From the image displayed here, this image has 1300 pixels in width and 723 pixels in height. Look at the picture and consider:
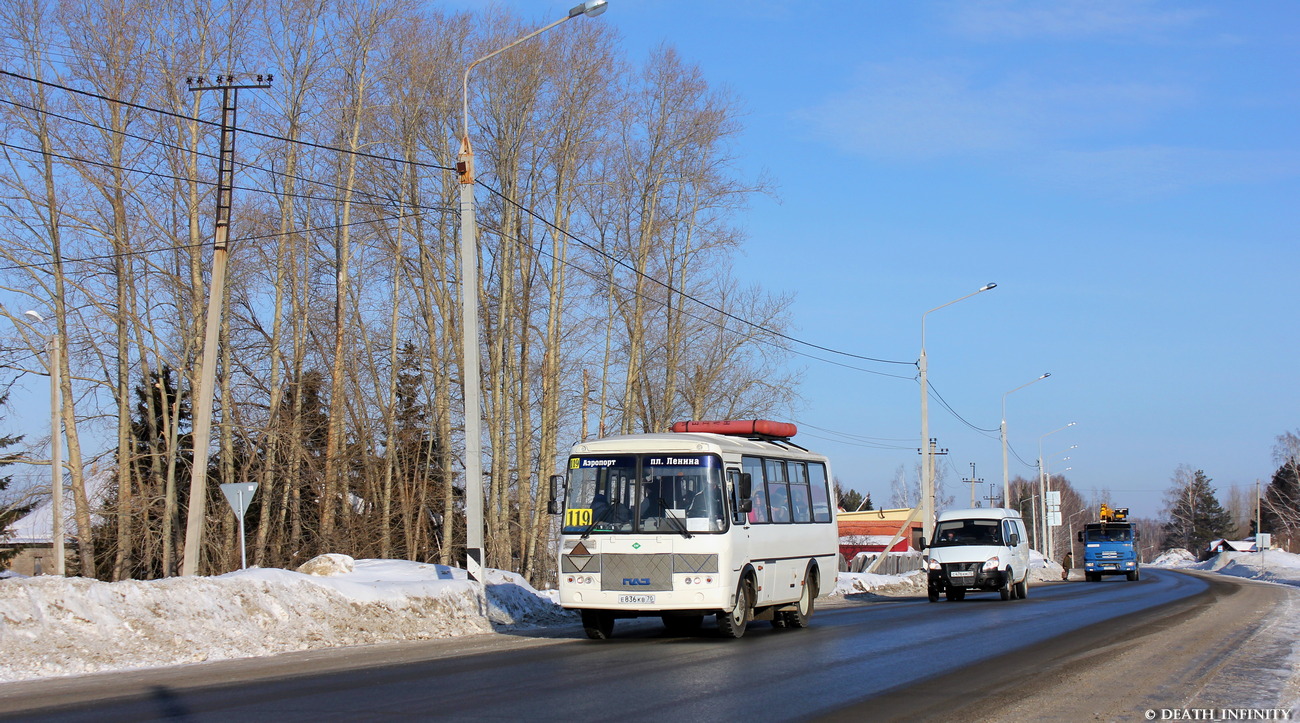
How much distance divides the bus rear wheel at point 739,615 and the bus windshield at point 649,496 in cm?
129

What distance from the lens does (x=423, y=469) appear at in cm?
3884

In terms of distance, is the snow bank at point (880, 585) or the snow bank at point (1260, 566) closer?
the snow bank at point (880, 585)

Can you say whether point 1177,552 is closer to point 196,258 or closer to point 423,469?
point 423,469

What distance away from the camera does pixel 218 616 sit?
1478 centimetres

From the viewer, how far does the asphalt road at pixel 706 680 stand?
9.30m

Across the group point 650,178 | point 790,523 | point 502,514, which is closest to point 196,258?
point 502,514

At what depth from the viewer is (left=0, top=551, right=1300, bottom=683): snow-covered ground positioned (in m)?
12.9

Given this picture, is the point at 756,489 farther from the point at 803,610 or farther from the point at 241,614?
the point at 241,614

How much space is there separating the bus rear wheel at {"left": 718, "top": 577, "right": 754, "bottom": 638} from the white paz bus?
1cm

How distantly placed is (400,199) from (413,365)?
6226mm

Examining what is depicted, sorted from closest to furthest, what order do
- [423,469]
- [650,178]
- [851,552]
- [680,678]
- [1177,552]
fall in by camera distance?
[680,678]
[423,469]
[650,178]
[851,552]
[1177,552]

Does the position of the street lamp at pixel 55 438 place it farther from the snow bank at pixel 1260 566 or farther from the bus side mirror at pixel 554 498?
the snow bank at pixel 1260 566

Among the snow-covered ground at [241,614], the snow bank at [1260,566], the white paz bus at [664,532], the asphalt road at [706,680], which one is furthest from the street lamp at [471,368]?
the snow bank at [1260,566]

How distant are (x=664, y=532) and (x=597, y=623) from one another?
1.81 metres
